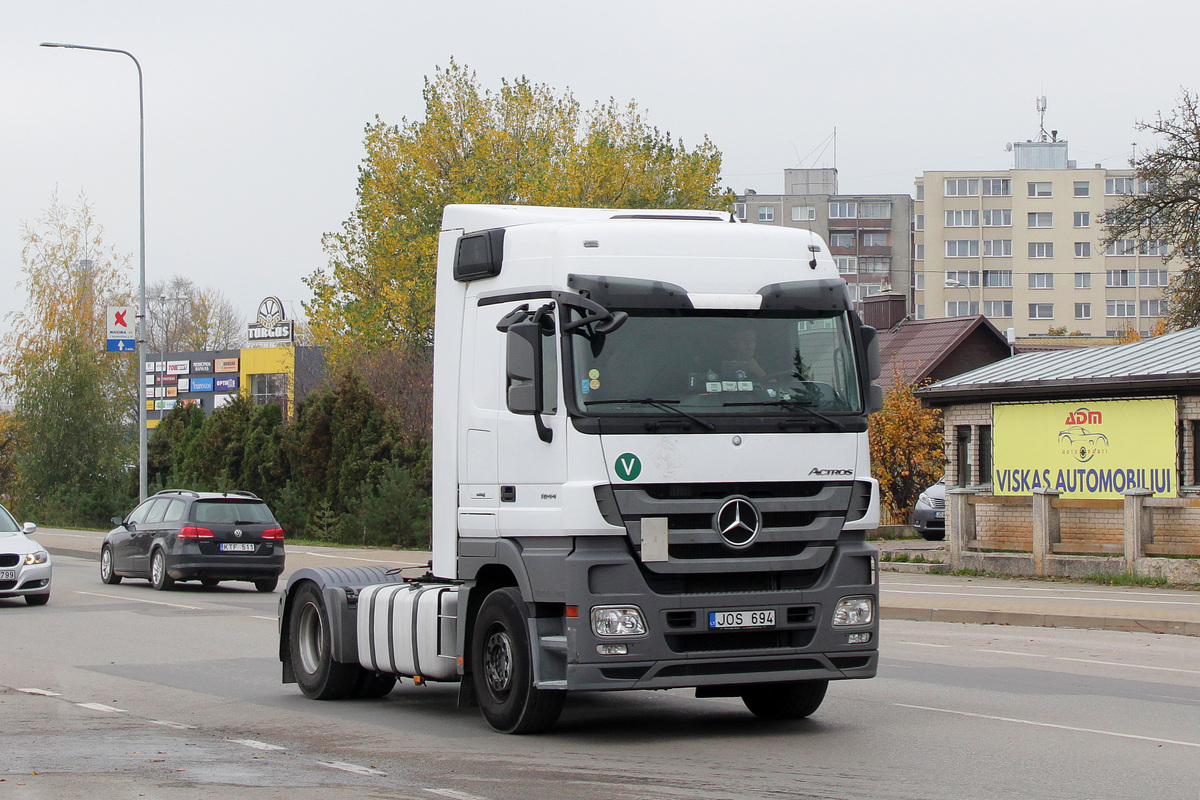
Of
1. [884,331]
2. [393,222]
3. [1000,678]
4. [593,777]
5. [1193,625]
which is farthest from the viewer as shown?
[884,331]

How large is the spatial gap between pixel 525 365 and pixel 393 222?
44.1 m

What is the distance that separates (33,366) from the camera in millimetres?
53969

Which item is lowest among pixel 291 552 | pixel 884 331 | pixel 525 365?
pixel 291 552

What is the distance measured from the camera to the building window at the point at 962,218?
400ft

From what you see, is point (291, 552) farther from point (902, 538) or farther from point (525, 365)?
point (525, 365)

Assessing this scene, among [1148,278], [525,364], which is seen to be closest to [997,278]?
[1148,278]

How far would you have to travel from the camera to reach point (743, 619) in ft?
29.9

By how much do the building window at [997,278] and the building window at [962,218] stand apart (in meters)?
3.99

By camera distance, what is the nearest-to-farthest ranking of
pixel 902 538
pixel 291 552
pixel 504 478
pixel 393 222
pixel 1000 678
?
pixel 504 478 → pixel 1000 678 → pixel 291 552 → pixel 902 538 → pixel 393 222

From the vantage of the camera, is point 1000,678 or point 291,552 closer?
point 1000,678

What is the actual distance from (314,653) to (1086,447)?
1751 cm

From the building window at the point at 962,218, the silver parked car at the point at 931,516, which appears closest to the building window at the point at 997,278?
the building window at the point at 962,218

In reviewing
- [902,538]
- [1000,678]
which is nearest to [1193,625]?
[1000,678]

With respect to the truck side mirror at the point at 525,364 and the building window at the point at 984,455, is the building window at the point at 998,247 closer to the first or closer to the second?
the building window at the point at 984,455
